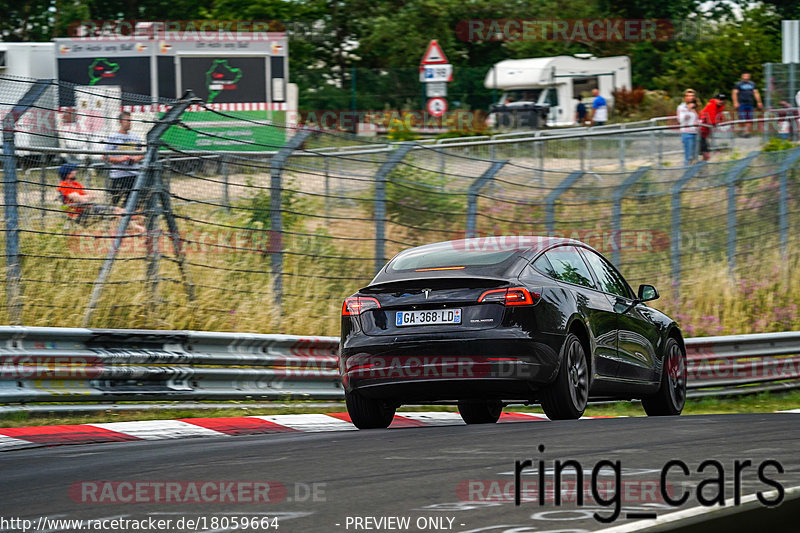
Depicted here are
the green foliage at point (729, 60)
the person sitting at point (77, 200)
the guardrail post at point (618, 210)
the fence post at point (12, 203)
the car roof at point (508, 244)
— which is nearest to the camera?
the car roof at point (508, 244)

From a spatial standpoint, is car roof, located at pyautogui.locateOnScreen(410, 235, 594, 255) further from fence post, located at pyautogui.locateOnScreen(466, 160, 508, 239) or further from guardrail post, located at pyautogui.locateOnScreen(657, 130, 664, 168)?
guardrail post, located at pyautogui.locateOnScreen(657, 130, 664, 168)

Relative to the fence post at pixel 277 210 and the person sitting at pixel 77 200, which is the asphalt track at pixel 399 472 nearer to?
the person sitting at pixel 77 200

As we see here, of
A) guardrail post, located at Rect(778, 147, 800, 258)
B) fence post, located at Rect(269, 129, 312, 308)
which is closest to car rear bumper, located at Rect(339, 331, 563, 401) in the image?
fence post, located at Rect(269, 129, 312, 308)

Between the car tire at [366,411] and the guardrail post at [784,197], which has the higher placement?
the guardrail post at [784,197]

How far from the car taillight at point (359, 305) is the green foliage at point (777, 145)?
1870 cm

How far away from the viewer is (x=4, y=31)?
56.0 metres

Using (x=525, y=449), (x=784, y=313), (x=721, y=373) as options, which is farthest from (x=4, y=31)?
(x=525, y=449)

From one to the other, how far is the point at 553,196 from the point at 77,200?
253 inches

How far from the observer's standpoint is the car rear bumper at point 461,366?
9156 millimetres

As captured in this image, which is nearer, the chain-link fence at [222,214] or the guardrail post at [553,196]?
the chain-link fence at [222,214]

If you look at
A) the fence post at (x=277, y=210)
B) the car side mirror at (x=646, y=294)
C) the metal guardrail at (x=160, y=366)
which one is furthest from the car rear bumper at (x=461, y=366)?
the fence post at (x=277, y=210)

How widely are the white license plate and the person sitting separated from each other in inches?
149

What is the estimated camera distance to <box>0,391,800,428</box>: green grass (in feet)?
33.3

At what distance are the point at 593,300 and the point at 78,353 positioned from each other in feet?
12.7
